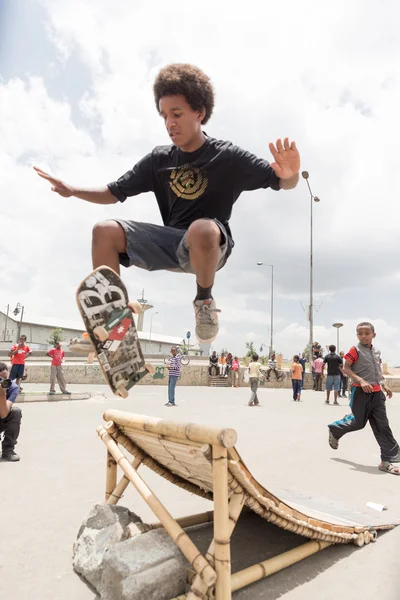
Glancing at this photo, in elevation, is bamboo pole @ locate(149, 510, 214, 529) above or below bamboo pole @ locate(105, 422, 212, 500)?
below

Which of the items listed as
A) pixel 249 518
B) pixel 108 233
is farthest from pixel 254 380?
pixel 108 233

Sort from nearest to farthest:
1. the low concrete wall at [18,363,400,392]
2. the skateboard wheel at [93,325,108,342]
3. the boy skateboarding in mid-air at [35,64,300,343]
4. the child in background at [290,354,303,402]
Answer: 1. the skateboard wheel at [93,325,108,342]
2. the boy skateboarding in mid-air at [35,64,300,343]
3. the child in background at [290,354,303,402]
4. the low concrete wall at [18,363,400,392]

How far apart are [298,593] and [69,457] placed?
382 centimetres

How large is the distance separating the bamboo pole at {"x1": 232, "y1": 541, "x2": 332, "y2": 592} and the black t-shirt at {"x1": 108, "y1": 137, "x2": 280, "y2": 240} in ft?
7.63

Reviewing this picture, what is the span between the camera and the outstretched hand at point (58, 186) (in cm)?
267

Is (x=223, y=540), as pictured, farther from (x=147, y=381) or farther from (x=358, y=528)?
(x=147, y=381)

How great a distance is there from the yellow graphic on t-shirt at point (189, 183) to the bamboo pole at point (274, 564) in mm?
2497

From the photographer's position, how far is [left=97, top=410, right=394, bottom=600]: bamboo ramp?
254 centimetres

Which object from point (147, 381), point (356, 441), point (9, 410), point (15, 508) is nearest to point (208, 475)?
point (15, 508)

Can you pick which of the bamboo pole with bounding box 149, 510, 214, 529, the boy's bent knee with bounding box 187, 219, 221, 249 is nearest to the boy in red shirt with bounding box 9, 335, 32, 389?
the bamboo pole with bounding box 149, 510, 214, 529

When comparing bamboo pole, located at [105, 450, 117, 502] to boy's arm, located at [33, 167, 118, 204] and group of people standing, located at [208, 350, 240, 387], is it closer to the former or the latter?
boy's arm, located at [33, 167, 118, 204]

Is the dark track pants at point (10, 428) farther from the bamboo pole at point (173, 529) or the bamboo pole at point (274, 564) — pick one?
the bamboo pole at point (274, 564)

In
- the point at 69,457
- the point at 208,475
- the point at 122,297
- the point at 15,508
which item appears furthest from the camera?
the point at 69,457

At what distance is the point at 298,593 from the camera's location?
2758 millimetres
